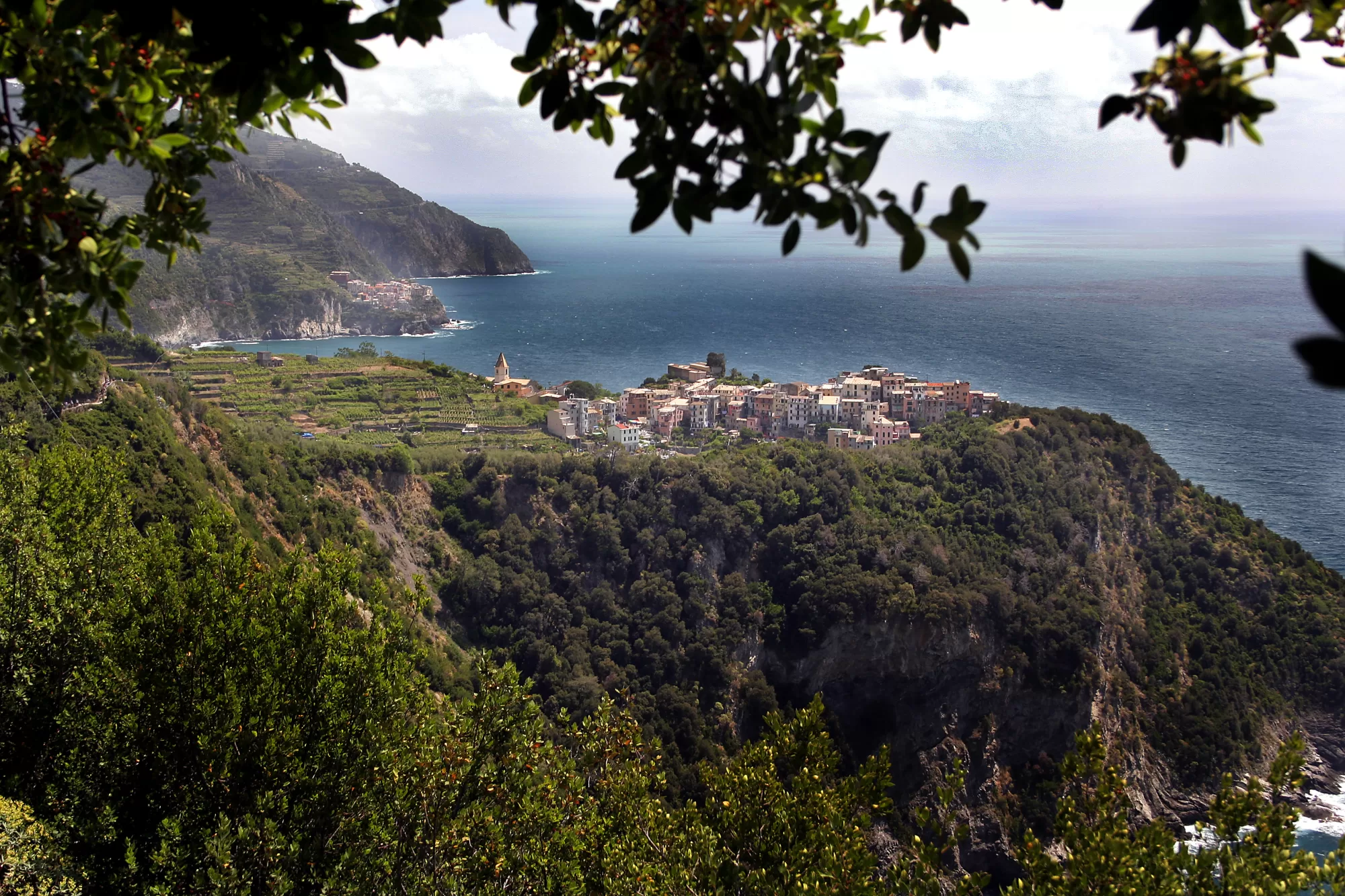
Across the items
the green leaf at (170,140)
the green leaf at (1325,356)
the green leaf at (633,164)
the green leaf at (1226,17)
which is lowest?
the green leaf at (1325,356)

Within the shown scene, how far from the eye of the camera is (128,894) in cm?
557

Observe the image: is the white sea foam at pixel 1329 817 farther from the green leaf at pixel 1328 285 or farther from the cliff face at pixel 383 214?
the cliff face at pixel 383 214

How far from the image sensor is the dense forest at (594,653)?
573 cm

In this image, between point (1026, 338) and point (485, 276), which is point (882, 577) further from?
point (485, 276)

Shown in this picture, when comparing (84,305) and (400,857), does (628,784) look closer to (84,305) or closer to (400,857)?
(400,857)

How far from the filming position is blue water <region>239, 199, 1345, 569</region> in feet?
138

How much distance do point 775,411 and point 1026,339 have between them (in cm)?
3655

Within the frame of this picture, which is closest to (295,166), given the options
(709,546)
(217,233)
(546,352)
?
(217,233)

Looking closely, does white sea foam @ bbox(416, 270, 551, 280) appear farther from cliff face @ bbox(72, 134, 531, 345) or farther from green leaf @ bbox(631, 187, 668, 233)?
green leaf @ bbox(631, 187, 668, 233)

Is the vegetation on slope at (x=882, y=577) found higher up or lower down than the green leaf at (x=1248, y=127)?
lower down

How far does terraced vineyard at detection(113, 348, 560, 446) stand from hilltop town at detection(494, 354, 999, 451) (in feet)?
6.39

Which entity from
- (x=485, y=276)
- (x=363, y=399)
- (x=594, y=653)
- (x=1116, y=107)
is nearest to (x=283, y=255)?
(x=363, y=399)

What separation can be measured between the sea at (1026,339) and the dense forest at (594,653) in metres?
6.18

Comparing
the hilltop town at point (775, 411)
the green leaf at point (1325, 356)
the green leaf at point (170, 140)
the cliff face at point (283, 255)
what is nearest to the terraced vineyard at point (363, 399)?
the hilltop town at point (775, 411)
